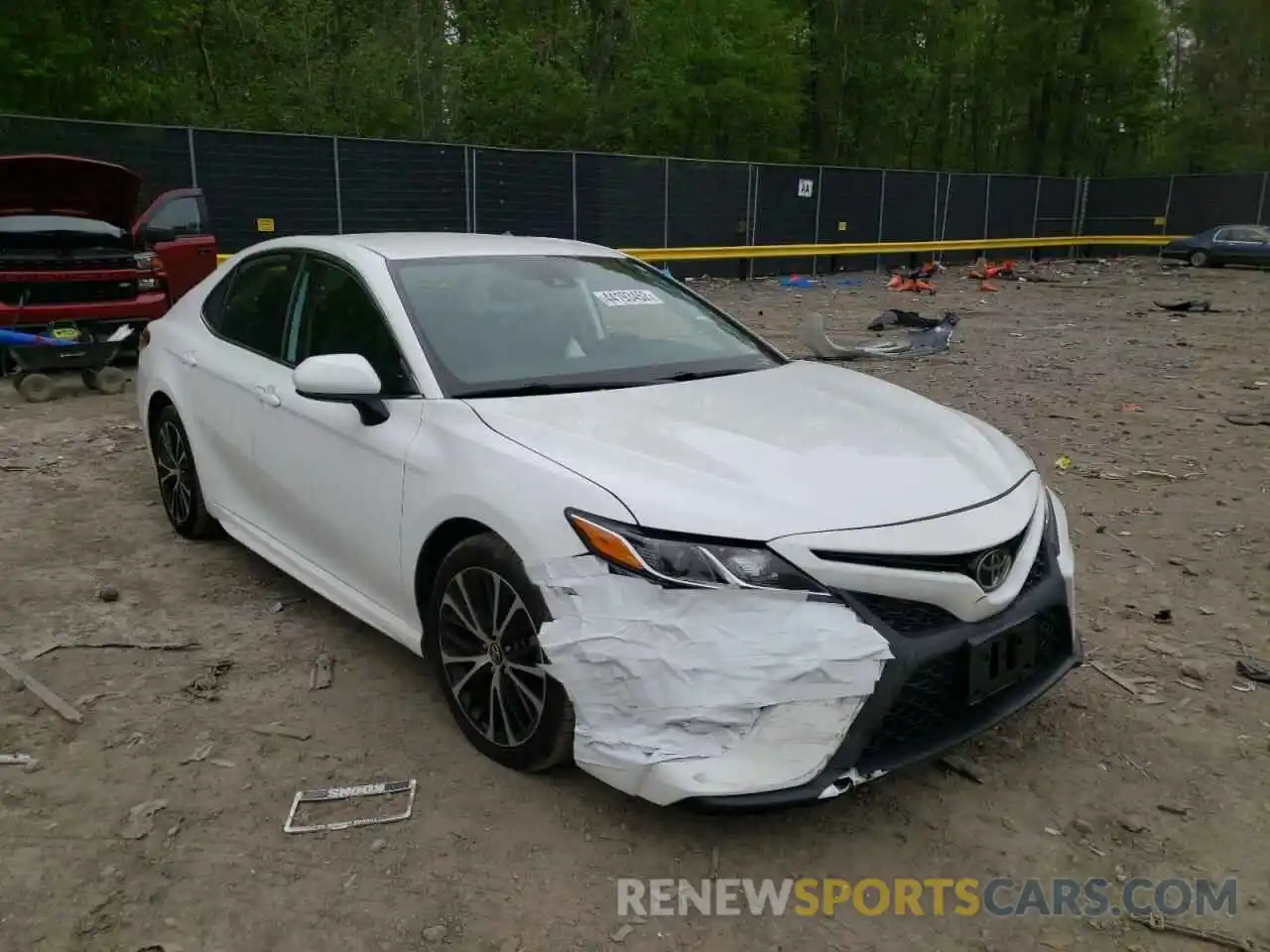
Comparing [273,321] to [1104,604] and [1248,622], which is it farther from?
[1248,622]

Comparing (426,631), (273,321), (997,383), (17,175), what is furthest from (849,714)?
(17,175)

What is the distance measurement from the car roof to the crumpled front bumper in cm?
177

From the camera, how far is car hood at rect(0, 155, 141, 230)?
8312 millimetres

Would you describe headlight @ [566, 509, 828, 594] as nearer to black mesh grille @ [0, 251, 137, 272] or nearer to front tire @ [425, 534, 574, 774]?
front tire @ [425, 534, 574, 774]

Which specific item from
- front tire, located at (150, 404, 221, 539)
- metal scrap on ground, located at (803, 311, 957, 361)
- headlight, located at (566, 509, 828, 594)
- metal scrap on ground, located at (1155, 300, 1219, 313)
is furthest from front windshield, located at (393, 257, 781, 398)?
metal scrap on ground, located at (1155, 300, 1219, 313)

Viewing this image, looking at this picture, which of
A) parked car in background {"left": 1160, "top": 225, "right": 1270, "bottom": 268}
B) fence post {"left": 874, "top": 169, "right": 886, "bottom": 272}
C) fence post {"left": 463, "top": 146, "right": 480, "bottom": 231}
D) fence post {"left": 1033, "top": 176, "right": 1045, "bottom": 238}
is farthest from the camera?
fence post {"left": 1033, "top": 176, "right": 1045, "bottom": 238}

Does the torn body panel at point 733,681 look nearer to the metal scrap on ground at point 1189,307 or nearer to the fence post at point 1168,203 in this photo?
the metal scrap on ground at point 1189,307

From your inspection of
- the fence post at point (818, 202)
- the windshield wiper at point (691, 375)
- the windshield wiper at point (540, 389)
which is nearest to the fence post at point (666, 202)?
the fence post at point (818, 202)

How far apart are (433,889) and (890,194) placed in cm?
2632

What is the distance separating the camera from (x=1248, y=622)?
419 cm

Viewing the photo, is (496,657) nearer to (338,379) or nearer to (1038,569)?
(338,379)

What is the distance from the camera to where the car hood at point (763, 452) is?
256cm

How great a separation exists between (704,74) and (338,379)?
108ft

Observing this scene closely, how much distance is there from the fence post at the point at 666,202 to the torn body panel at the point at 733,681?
1939 centimetres
